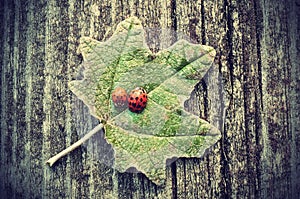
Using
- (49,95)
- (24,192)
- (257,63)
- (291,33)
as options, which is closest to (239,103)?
(257,63)

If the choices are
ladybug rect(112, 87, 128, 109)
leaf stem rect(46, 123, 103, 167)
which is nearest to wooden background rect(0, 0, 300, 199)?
leaf stem rect(46, 123, 103, 167)

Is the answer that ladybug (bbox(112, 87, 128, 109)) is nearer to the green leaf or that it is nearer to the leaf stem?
the green leaf

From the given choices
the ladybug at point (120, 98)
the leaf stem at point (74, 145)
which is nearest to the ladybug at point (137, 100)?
the ladybug at point (120, 98)

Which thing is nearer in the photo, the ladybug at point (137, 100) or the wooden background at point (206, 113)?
the ladybug at point (137, 100)

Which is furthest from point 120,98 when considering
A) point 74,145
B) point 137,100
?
point 74,145

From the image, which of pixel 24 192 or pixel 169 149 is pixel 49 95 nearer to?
pixel 24 192

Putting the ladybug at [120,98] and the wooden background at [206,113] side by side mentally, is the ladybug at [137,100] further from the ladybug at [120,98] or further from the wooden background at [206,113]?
the wooden background at [206,113]
